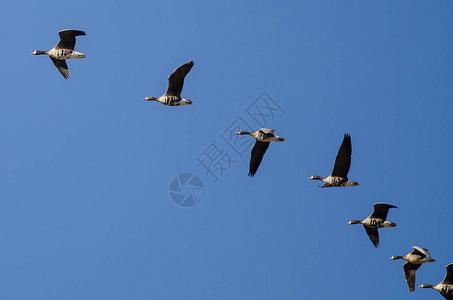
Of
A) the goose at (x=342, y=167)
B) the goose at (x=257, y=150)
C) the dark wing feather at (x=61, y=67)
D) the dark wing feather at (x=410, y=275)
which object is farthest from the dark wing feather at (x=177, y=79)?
the dark wing feather at (x=410, y=275)

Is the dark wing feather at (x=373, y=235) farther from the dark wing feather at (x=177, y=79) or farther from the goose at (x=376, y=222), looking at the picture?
the dark wing feather at (x=177, y=79)

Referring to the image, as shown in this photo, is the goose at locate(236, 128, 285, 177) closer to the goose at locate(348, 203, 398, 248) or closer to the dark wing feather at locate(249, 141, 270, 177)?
the dark wing feather at locate(249, 141, 270, 177)

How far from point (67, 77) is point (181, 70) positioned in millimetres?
5381

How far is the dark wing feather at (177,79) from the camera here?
32656 mm

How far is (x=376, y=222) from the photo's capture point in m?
34.4

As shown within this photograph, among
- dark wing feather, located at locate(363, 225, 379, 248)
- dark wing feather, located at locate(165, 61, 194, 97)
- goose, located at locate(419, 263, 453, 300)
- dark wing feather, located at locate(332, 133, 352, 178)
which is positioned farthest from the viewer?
dark wing feather, located at locate(363, 225, 379, 248)

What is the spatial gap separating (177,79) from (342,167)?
7.41m

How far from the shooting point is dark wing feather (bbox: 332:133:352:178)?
33156 millimetres

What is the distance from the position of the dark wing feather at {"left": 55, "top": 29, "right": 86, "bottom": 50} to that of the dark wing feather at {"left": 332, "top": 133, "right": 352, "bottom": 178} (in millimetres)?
10947

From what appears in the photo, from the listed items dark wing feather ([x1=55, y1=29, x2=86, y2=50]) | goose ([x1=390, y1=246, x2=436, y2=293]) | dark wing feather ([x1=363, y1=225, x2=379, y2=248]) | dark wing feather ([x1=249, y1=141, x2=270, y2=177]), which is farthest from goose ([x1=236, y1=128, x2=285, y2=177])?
dark wing feather ([x1=55, y1=29, x2=86, y2=50])

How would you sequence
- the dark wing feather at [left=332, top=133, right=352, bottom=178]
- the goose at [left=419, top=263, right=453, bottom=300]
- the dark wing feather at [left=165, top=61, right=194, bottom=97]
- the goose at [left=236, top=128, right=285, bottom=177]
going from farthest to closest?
the goose at [left=236, top=128, right=285, bottom=177] < the goose at [left=419, top=263, right=453, bottom=300] < the dark wing feather at [left=332, top=133, right=352, bottom=178] < the dark wing feather at [left=165, top=61, right=194, bottom=97]

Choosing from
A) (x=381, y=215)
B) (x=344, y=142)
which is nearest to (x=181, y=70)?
(x=344, y=142)

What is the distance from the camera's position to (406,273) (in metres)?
35.4

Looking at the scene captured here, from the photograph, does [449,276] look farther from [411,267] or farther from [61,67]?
[61,67]
